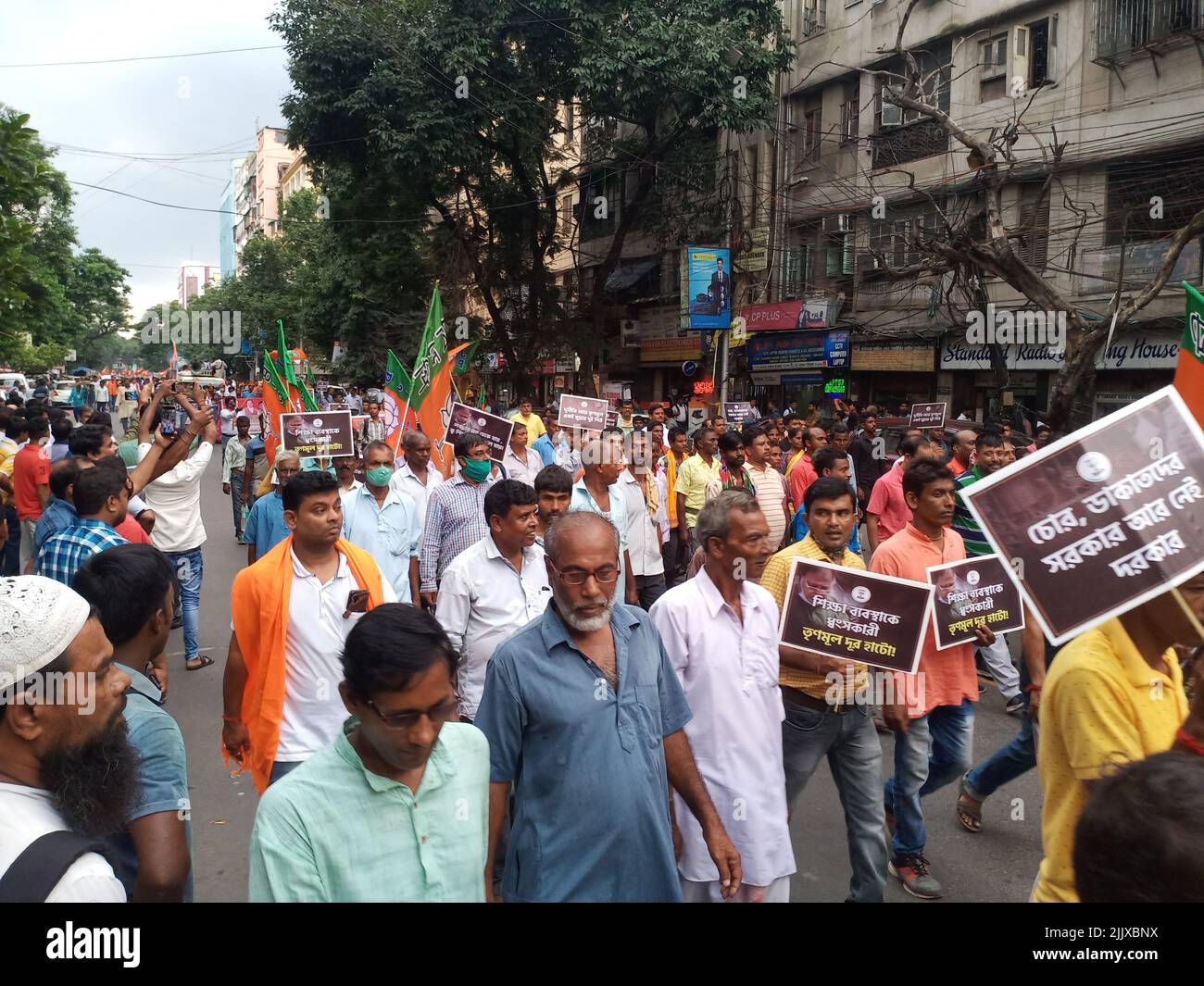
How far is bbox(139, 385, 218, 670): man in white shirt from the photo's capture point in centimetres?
710

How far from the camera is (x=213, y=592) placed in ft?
33.4

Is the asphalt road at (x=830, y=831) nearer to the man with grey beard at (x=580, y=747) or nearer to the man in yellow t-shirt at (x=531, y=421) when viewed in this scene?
the man with grey beard at (x=580, y=747)

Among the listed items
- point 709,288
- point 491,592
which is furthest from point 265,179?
point 491,592

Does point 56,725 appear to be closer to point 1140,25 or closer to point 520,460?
point 520,460

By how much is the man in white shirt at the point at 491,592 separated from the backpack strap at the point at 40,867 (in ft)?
8.28

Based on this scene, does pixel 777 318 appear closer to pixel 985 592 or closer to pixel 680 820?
pixel 985 592

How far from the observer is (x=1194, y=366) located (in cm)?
485

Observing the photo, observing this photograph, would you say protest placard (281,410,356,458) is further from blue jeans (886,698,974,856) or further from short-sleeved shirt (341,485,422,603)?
blue jeans (886,698,974,856)

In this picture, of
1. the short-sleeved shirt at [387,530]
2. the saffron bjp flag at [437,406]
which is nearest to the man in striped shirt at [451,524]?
the short-sleeved shirt at [387,530]

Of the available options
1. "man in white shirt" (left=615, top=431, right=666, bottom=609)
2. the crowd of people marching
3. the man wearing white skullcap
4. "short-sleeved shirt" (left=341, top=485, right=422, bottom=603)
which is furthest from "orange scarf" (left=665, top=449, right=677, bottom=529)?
the man wearing white skullcap

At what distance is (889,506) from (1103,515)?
4.62 metres

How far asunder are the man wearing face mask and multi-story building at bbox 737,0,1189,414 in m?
11.0

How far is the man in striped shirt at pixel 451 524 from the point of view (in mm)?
5973
